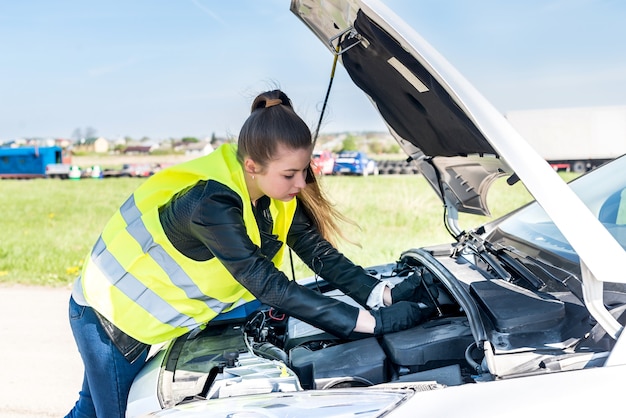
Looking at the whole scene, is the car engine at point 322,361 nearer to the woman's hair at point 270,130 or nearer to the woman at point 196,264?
the woman at point 196,264

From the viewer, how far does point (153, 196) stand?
2.32 m

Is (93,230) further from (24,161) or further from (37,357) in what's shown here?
(24,161)

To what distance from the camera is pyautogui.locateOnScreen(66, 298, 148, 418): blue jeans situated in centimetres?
229

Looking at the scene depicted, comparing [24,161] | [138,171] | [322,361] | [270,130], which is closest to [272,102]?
[270,130]

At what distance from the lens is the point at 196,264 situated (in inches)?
90.3

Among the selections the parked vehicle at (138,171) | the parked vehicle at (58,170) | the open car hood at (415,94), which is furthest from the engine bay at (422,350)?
the parked vehicle at (58,170)

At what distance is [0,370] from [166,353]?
247 centimetres

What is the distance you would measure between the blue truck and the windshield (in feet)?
109

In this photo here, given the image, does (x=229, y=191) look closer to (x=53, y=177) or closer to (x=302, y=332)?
(x=302, y=332)

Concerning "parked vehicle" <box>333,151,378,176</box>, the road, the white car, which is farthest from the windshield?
"parked vehicle" <box>333,151,378,176</box>

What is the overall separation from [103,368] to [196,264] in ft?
→ 1.64

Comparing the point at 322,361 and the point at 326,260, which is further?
the point at 326,260

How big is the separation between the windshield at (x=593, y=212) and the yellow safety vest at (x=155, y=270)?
1132 millimetres

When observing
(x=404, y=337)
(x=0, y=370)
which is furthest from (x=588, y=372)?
(x=0, y=370)
